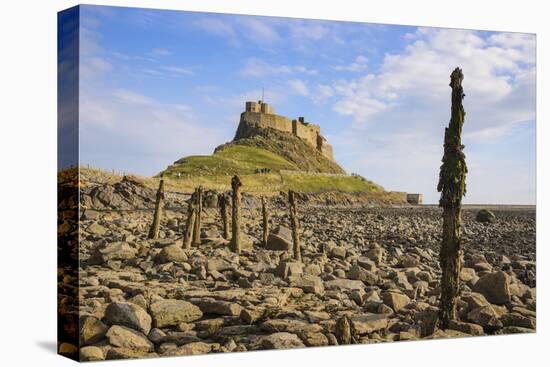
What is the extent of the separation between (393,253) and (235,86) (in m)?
4.00

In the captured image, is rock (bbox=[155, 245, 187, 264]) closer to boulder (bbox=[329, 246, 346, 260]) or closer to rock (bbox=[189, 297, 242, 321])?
rock (bbox=[189, 297, 242, 321])

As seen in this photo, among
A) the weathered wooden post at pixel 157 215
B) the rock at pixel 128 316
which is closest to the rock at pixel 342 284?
the weathered wooden post at pixel 157 215

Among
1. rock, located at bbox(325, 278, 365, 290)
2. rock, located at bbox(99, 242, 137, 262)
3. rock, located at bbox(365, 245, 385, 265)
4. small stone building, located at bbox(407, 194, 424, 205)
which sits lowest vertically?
rock, located at bbox(325, 278, 365, 290)

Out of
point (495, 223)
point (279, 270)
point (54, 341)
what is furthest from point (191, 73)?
point (495, 223)

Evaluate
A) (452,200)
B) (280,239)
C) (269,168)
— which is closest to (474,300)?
(452,200)

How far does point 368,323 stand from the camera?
15.3 m

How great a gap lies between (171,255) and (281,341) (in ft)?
6.88

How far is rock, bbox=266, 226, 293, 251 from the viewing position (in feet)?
50.0

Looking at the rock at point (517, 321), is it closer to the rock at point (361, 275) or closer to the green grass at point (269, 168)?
the rock at point (361, 275)

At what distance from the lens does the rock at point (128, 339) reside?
1334 centimetres

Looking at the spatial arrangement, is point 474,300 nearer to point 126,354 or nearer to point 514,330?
point 514,330

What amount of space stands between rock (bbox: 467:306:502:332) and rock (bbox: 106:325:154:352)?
569 centimetres

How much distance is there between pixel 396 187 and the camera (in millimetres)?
16094

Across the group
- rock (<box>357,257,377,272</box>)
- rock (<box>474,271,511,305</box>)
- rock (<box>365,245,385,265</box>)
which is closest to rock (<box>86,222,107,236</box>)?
rock (<box>357,257,377,272</box>)
